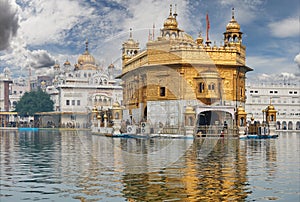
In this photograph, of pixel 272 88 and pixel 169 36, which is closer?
pixel 169 36

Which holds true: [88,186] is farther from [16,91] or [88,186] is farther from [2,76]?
[16,91]

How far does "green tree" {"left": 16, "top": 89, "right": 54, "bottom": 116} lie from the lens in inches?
3371

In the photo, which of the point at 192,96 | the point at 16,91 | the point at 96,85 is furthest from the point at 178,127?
the point at 16,91

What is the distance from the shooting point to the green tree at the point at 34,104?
281 ft

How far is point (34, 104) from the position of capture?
282 ft

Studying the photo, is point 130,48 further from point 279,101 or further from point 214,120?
point 279,101

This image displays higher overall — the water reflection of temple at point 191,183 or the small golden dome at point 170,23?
the small golden dome at point 170,23

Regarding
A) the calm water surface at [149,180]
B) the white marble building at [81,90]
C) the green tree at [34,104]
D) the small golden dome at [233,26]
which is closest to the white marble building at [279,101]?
the white marble building at [81,90]

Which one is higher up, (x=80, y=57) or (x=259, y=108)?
(x=80, y=57)

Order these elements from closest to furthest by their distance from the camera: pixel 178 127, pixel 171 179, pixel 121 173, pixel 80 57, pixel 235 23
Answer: pixel 171 179, pixel 121 173, pixel 178 127, pixel 235 23, pixel 80 57

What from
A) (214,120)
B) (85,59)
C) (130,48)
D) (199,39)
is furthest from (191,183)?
(85,59)

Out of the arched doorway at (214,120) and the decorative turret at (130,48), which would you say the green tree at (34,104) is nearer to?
the decorative turret at (130,48)

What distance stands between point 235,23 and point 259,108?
41446mm

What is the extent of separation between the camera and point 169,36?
4638cm
